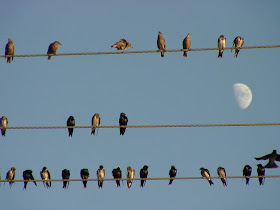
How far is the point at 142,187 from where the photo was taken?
17.5m

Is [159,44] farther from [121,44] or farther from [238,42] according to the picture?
[238,42]

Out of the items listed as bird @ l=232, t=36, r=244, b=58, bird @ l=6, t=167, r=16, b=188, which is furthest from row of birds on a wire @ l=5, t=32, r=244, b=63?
bird @ l=6, t=167, r=16, b=188

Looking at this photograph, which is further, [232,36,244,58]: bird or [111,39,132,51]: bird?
[232,36,244,58]: bird

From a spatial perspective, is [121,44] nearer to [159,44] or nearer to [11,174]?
[159,44]

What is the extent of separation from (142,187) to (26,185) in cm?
309

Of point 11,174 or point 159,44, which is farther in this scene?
point 159,44

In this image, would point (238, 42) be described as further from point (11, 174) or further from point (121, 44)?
point (11, 174)

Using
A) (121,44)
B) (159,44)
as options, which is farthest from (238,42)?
(121,44)

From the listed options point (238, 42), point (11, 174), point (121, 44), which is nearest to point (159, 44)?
point (121, 44)

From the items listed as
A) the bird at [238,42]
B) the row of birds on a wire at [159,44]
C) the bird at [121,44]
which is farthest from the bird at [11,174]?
the bird at [238,42]

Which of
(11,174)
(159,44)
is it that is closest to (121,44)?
(159,44)

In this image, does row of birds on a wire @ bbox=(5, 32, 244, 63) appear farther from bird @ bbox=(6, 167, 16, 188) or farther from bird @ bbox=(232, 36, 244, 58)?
bird @ bbox=(6, 167, 16, 188)

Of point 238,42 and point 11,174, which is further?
point 238,42

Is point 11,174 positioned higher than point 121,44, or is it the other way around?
point 121,44
